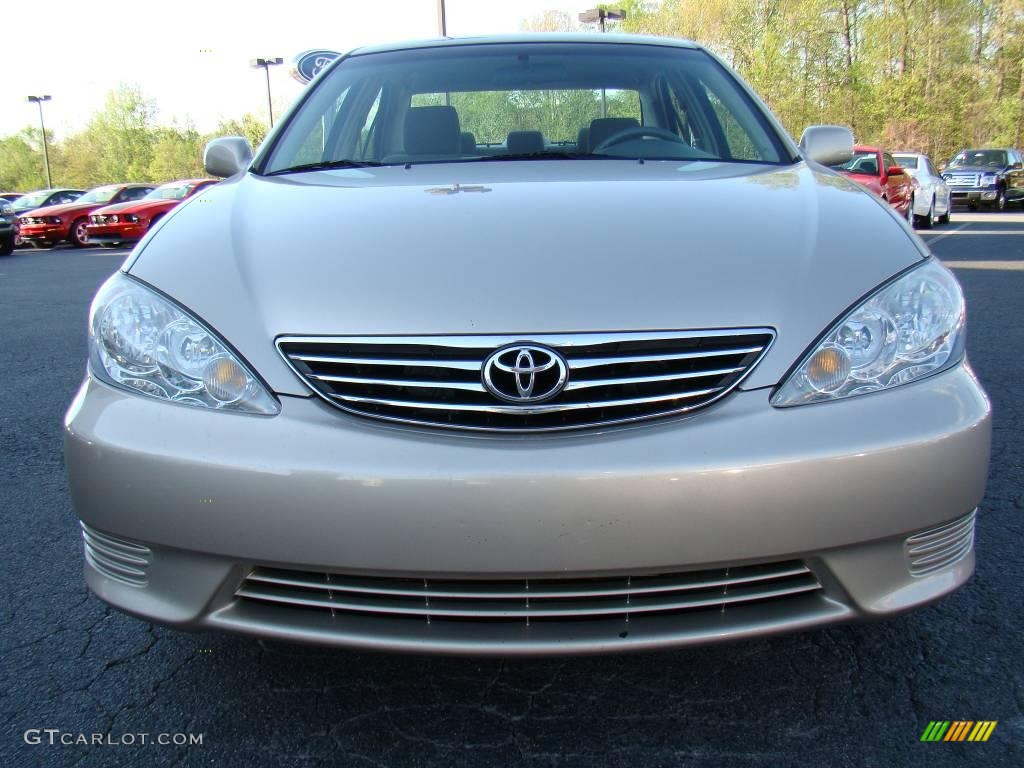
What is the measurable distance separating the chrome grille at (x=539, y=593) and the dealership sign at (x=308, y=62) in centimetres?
1232

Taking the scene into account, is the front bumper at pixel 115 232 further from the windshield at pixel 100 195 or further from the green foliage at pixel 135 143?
the green foliage at pixel 135 143

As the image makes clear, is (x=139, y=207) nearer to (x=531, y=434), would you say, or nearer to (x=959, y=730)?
(x=531, y=434)

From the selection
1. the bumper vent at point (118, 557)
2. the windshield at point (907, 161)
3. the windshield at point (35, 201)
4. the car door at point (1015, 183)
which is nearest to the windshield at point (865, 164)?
the windshield at point (907, 161)

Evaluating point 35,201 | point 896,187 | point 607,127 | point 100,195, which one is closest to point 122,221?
point 100,195

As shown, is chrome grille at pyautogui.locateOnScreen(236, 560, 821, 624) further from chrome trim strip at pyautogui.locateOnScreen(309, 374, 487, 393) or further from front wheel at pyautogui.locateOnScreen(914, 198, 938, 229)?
front wheel at pyautogui.locateOnScreen(914, 198, 938, 229)

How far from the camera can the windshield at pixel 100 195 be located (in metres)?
21.0

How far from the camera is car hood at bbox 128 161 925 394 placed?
161 cm

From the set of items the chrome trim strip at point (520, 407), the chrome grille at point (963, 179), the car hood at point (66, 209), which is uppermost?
the chrome trim strip at point (520, 407)

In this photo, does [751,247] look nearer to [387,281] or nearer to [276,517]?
[387,281]

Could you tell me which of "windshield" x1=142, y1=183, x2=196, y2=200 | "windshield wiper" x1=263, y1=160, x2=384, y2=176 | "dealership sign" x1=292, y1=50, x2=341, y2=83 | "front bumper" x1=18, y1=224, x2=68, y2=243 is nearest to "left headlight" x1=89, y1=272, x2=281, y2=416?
"windshield wiper" x1=263, y1=160, x2=384, y2=176

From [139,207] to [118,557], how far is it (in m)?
18.9

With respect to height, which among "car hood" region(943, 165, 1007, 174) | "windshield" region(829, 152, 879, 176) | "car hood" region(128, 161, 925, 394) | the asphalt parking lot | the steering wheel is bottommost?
"car hood" region(943, 165, 1007, 174)

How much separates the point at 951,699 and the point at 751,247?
1.01 metres

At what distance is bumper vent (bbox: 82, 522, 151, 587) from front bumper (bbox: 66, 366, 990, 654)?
24 millimetres
